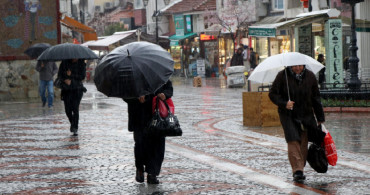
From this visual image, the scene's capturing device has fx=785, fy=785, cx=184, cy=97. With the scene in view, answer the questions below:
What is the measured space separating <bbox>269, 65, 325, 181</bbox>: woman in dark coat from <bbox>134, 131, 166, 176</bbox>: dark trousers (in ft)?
4.82

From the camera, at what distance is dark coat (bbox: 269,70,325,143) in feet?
29.4

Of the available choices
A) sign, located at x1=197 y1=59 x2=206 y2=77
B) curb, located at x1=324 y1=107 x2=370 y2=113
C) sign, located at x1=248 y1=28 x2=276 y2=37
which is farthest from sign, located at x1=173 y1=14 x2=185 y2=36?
curb, located at x1=324 y1=107 x2=370 y2=113

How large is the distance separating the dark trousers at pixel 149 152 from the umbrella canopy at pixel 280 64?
5.51ft

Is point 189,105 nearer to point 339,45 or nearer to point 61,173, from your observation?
point 339,45

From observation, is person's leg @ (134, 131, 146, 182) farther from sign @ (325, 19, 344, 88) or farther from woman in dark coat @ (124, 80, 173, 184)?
sign @ (325, 19, 344, 88)

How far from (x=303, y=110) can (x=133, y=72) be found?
2080mm

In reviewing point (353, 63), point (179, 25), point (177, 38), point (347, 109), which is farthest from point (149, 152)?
point (179, 25)

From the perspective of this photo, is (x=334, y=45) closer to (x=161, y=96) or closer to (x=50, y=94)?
(x=50, y=94)

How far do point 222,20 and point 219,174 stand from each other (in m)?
45.1

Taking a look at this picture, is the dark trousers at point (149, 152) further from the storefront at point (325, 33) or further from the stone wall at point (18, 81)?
the stone wall at point (18, 81)

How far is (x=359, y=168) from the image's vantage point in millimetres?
9781

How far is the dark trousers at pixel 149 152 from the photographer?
874 cm

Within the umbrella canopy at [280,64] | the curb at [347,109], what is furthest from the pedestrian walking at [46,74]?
the umbrella canopy at [280,64]

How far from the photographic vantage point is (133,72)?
833cm
